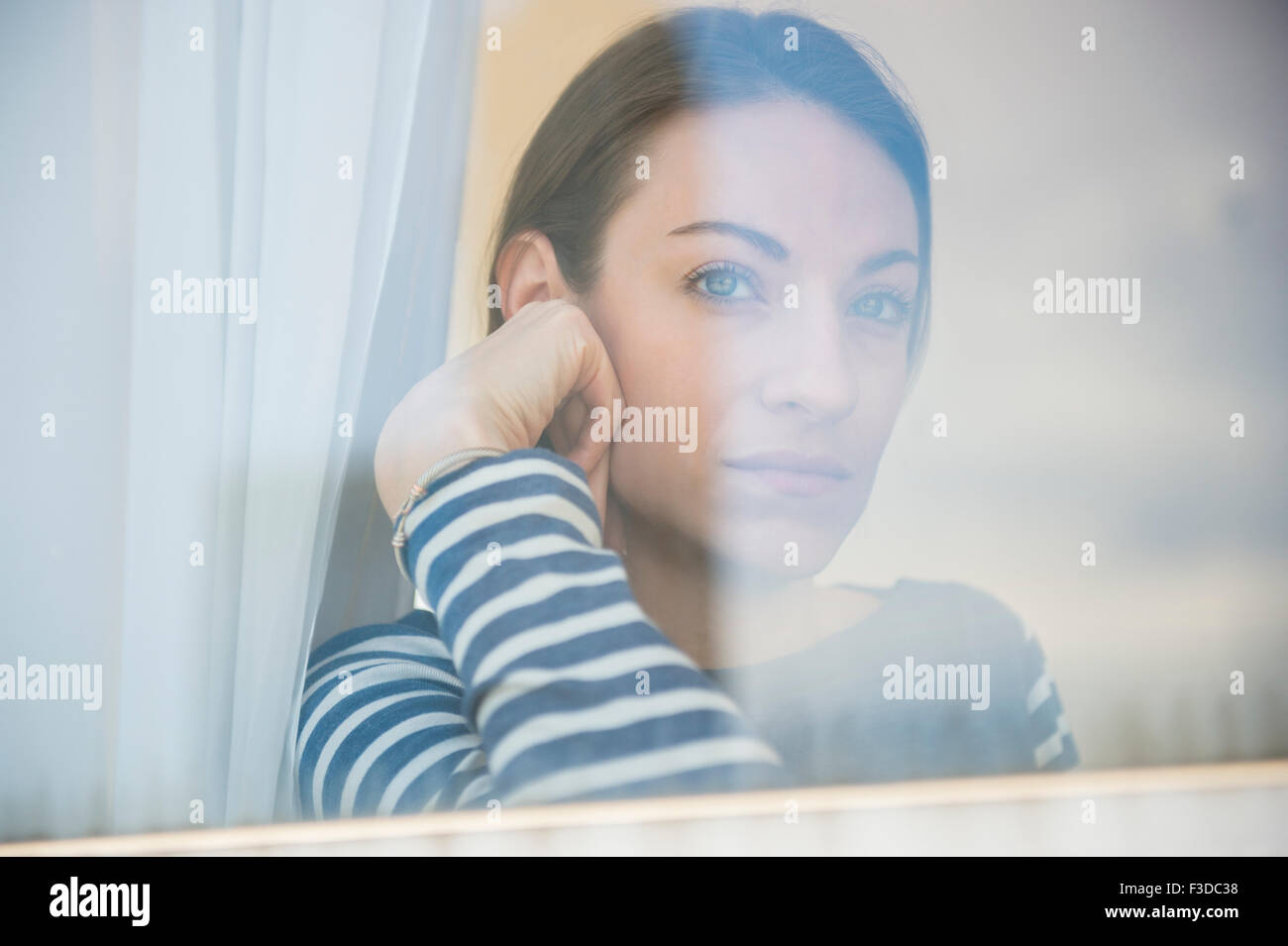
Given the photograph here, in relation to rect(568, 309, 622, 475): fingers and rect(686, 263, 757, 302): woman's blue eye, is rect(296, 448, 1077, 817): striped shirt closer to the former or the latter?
rect(568, 309, 622, 475): fingers

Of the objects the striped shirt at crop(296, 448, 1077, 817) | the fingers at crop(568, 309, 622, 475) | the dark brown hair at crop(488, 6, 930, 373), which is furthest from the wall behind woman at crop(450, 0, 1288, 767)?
the striped shirt at crop(296, 448, 1077, 817)

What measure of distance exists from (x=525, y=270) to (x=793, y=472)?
0.44 meters

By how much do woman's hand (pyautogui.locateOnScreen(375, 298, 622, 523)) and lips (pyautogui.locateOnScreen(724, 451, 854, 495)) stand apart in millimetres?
188

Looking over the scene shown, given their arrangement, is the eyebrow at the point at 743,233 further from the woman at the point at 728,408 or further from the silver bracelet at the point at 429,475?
A: the silver bracelet at the point at 429,475

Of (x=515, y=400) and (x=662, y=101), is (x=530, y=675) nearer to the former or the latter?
(x=515, y=400)

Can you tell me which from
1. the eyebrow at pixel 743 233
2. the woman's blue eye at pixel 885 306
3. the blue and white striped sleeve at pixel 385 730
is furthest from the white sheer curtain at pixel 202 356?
the woman's blue eye at pixel 885 306

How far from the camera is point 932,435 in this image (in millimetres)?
1439

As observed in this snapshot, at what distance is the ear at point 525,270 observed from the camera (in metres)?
1.39

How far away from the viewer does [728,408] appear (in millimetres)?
1392

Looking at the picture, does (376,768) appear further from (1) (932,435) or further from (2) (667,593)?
(1) (932,435)

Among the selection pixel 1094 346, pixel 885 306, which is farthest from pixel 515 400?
pixel 1094 346

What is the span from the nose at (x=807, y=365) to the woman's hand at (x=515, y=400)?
0.21 metres

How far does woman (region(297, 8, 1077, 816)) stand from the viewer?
1333mm
